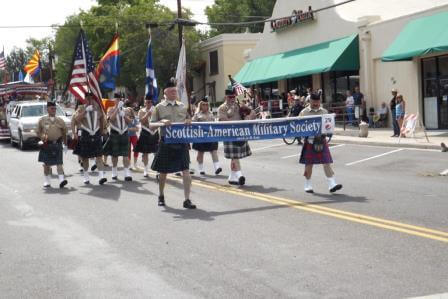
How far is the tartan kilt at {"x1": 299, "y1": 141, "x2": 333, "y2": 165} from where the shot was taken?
11.1 m

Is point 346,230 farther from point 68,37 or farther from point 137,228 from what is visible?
point 68,37

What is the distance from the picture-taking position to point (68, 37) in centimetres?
7269

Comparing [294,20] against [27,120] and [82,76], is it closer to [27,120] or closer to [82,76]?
[27,120]

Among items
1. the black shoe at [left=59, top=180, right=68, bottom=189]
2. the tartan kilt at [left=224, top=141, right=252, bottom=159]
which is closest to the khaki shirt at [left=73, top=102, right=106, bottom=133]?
the black shoe at [left=59, top=180, right=68, bottom=189]

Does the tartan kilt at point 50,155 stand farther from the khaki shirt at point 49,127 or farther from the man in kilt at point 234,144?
the man in kilt at point 234,144

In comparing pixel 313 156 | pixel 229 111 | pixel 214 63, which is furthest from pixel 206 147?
pixel 214 63

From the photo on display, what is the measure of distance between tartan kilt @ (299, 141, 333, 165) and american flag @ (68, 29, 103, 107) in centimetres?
502

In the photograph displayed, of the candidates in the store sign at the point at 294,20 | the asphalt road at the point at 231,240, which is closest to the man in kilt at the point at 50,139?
the asphalt road at the point at 231,240

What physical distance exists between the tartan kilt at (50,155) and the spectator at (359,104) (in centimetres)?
1713

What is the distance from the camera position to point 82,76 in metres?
15.3

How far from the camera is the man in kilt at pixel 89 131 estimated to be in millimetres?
13836

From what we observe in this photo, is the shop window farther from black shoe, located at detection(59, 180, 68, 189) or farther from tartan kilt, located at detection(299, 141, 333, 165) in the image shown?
tartan kilt, located at detection(299, 141, 333, 165)

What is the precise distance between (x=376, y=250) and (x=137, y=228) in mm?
3337

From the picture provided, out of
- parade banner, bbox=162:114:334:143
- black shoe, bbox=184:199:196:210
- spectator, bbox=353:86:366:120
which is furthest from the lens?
spectator, bbox=353:86:366:120
